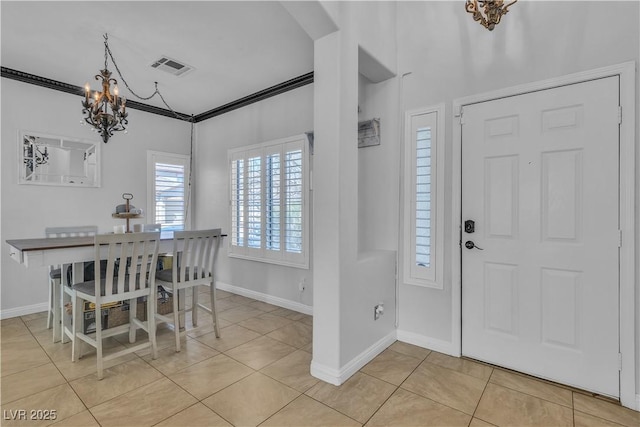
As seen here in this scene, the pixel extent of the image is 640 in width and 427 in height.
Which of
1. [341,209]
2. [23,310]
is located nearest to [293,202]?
[341,209]

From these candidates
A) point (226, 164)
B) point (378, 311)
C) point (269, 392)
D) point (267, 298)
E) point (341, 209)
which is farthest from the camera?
point (226, 164)

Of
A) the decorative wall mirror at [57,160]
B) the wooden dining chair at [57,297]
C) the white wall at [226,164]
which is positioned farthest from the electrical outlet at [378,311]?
the decorative wall mirror at [57,160]

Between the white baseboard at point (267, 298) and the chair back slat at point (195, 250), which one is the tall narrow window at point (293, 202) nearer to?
the white baseboard at point (267, 298)

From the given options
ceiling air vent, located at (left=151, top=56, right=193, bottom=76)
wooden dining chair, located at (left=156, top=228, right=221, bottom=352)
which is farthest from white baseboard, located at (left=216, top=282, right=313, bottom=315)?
ceiling air vent, located at (left=151, top=56, right=193, bottom=76)

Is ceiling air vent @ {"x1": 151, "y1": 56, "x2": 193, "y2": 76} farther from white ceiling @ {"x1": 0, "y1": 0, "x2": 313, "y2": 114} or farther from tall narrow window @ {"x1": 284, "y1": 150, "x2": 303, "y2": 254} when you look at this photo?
tall narrow window @ {"x1": 284, "y1": 150, "x2": 303, "y2": 254}

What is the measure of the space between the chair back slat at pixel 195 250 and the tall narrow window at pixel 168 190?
207cm

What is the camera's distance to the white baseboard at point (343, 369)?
2203 millimetres

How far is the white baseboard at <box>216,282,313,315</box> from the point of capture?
148 inches

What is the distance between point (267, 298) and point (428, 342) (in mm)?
2179

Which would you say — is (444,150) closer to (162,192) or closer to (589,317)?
(589,317)

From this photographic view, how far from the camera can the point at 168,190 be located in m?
4.94

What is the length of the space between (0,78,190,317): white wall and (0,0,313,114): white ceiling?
0.38 metres

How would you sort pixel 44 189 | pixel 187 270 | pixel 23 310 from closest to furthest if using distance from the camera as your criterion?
pixel 187 270 < pixel 23 310 < pixel 44 189

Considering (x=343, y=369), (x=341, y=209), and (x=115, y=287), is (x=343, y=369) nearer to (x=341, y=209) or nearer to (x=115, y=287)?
(x=341, y=209)
